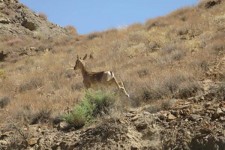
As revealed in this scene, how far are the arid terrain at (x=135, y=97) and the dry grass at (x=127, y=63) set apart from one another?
37 mm

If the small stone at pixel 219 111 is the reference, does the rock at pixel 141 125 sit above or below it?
below

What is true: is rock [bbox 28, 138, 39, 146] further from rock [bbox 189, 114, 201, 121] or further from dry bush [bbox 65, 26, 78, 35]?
dry bush [bbox 65, 26, 78, 35]

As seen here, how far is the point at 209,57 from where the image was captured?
502 inches

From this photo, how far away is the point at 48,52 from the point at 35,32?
703 cm

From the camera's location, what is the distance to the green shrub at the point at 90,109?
1016 centimetres

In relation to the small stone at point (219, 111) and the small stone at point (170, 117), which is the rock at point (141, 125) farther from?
the small stone at point (219, 111)

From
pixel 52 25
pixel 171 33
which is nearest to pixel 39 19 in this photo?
pixel 52 25

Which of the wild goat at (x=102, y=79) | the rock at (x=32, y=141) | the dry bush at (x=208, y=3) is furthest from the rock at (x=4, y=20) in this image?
the rock at (x=32, y=141)

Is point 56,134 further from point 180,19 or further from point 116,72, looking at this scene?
point 180,19

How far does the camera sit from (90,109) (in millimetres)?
10289

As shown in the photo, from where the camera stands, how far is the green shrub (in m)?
10.2

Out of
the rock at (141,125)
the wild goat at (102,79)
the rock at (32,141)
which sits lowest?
the rock at (32,141)

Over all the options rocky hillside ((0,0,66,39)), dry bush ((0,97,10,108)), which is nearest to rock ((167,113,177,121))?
dry bush ((0,97,10,108))

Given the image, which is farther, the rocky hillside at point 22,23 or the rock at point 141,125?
the rocky hillside at point 22,23
